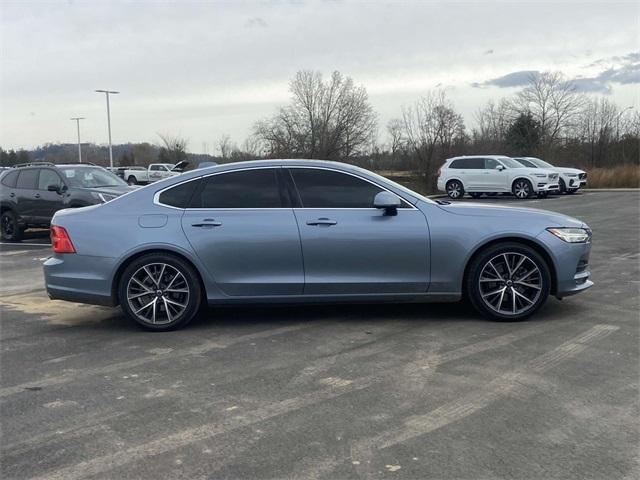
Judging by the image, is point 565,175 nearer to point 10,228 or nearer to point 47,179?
point 47,179

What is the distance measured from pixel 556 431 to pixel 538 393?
55 centimetres

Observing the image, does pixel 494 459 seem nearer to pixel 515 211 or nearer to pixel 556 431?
pixel 556 431

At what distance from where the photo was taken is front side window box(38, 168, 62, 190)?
12719 millimetres

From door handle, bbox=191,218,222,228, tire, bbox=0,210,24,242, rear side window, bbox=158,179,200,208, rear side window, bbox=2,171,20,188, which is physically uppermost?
rear side window, bbox=2,171,20,188

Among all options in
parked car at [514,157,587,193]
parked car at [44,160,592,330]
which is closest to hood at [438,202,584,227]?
parked car at [44,160,592,330]

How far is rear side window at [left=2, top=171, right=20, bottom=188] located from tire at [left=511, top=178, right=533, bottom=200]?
62.1ft

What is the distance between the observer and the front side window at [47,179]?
41.7 feet

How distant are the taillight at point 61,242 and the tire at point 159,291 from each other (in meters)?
0.59

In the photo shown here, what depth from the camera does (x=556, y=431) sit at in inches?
136

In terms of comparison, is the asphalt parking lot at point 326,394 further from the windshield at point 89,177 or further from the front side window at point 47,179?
the front side window at point 47,179

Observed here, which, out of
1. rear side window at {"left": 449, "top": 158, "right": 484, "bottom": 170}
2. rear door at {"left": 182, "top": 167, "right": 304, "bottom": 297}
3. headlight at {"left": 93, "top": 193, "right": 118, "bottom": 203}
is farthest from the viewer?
rear side window at {"left": 449, "top": 158, "right": 484, "bottom": 170}

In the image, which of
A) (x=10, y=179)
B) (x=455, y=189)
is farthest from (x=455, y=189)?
(x=10, y=179)

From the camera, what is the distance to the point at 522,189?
24.9m

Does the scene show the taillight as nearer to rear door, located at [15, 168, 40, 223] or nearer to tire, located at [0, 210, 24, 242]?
rear door, located at [15, 168, 40, 223]
